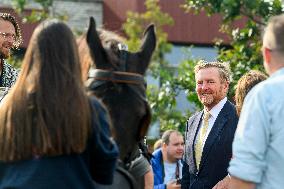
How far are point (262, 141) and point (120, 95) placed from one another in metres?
0.77

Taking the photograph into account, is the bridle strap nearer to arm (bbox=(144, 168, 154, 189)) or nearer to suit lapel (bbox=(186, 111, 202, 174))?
arm (bbox=(144, 168, 154, 189))

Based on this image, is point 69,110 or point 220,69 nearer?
point 69,110

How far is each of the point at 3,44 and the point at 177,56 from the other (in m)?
19.1

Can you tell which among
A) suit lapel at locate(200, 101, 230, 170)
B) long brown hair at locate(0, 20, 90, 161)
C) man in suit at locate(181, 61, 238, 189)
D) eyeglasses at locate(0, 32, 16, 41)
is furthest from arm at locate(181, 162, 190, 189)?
long brown hair at locate(0, 20, 90, 161)

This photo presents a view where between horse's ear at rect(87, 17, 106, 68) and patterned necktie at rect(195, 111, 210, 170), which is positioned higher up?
horse's ear at rect(87, 17, 106, 68)

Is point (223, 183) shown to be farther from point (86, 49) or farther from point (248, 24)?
point (248, 24)

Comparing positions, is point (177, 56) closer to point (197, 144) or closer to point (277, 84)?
point (197, 144)

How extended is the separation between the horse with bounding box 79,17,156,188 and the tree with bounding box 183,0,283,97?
6778mm

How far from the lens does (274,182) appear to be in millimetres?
3930

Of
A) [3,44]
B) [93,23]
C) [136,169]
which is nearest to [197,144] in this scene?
[3,44]

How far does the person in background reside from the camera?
387cm

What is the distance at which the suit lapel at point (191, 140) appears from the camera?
646cm

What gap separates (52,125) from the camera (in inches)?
136

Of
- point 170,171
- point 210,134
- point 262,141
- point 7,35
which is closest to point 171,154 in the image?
point 170,171
